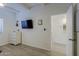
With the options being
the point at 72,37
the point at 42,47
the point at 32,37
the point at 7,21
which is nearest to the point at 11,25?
the point at 7,21

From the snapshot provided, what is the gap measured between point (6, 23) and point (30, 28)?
3.83 feet

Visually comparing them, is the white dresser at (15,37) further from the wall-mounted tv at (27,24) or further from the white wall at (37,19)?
the wall-mounted tv at (27,24)

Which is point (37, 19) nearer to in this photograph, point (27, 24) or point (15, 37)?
point (27, 24)

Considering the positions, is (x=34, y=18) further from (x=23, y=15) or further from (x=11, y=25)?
(x=11, y=25)

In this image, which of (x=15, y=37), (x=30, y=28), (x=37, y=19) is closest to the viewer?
(x=37, y=19)

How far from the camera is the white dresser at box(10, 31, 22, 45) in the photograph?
362 centimetres

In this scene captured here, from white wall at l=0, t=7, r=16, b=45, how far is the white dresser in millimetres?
205

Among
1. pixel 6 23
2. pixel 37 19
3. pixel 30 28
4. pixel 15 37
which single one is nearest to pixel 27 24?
pixel 30 28

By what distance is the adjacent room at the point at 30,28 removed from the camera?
9.43 feet

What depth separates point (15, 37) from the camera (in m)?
3.62

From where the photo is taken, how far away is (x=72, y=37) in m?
1.70

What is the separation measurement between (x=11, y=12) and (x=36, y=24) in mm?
1263

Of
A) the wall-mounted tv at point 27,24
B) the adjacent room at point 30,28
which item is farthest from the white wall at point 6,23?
the wall-mounted tv at point 27,24

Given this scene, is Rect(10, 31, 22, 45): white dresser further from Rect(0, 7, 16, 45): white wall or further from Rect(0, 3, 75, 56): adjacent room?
Rect(0, 7, 16, 45): white wall
